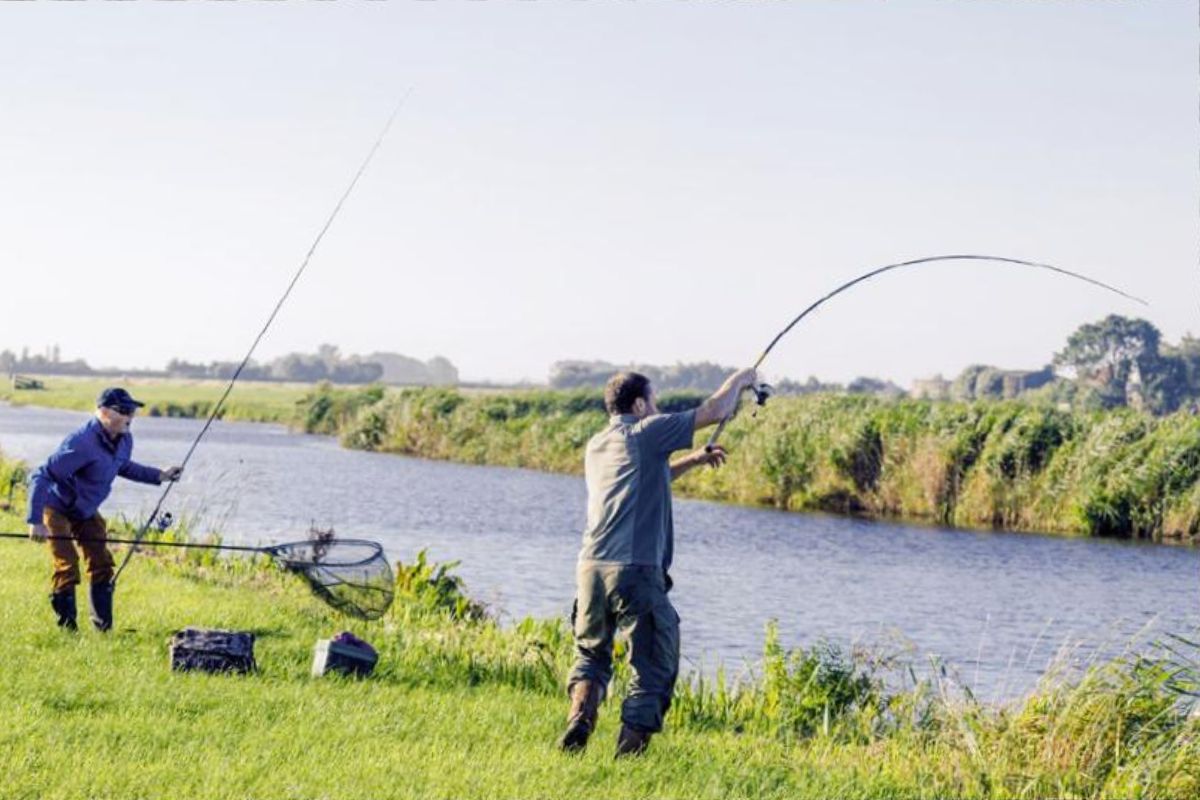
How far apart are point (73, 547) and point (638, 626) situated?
5.20 meters

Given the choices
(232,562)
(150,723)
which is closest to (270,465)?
(232,562)

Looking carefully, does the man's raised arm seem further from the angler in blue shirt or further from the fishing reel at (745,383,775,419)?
the angler in blue shirt

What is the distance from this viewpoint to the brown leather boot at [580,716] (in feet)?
28.6

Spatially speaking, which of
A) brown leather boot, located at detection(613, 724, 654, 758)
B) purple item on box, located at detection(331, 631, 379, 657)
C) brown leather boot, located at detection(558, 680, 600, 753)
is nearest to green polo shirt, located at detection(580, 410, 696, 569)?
brown leather boot, located at detection(558, 680, 600, 753)

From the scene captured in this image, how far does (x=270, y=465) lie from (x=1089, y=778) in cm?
3740

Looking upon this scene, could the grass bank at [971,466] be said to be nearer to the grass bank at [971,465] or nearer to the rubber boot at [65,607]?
the grass bank at [971,465]

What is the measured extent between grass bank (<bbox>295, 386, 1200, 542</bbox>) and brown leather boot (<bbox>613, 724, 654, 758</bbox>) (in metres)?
22.8

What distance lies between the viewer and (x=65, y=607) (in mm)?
11727

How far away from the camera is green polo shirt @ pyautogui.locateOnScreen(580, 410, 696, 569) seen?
336 inches

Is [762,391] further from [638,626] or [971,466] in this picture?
[971,466]

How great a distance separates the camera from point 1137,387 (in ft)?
259

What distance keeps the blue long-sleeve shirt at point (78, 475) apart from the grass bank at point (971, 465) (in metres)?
22.5

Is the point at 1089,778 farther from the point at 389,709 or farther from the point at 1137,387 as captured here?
the point at 1137,387

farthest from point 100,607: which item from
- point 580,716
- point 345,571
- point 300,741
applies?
point 580,716
